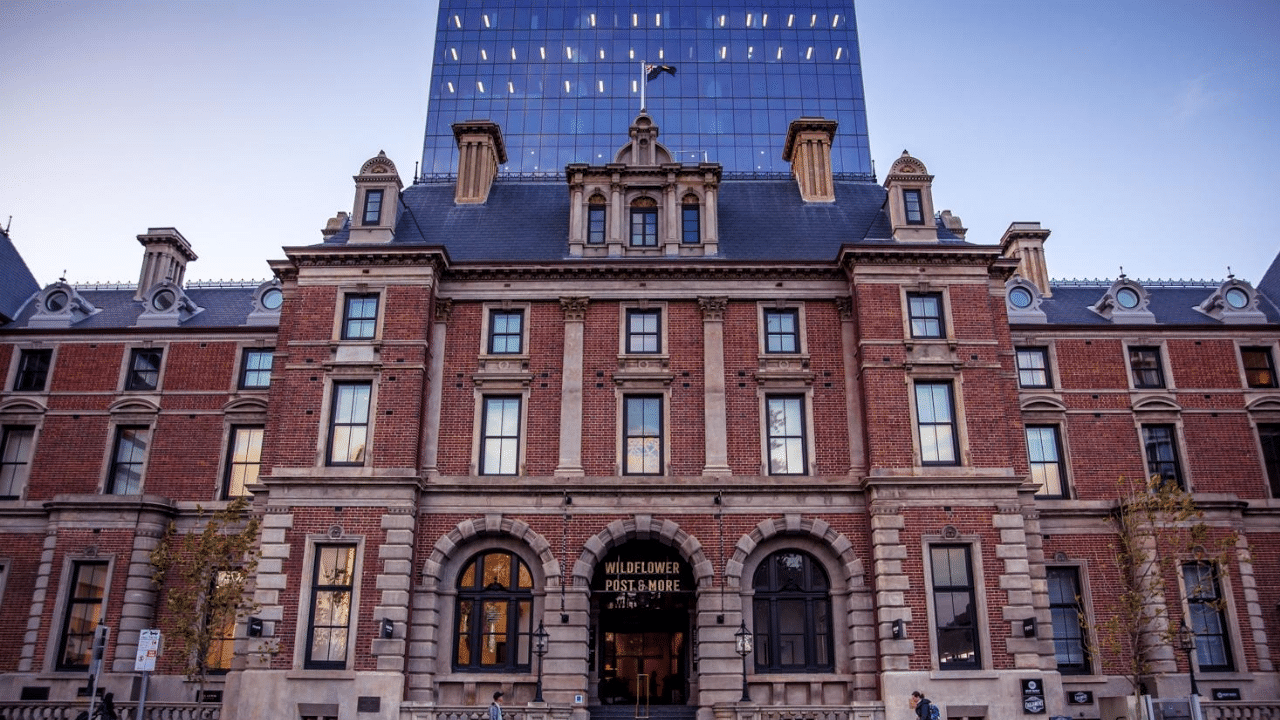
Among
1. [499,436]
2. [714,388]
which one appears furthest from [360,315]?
[714,388]

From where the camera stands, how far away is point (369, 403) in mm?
28844

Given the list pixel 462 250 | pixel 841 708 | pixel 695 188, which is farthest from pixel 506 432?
pixel 841 708

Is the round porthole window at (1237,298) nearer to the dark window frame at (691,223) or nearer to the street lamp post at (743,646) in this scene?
the dark window frame at (691,223)

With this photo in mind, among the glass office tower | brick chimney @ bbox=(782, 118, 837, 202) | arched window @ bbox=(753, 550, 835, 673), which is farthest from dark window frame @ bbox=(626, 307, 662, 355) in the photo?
the glass office tower

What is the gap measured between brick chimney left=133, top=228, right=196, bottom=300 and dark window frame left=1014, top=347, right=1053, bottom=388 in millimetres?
34389

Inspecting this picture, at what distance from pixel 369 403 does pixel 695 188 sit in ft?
43.0

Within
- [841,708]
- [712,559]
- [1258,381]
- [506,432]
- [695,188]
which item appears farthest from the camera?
[1258,381]

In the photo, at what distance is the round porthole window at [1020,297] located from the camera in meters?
36.0

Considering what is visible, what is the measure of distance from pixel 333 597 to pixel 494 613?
4701mm

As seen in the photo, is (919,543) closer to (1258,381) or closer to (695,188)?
(695,188)

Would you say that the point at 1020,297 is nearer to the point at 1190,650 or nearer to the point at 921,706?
the point at 1190,650

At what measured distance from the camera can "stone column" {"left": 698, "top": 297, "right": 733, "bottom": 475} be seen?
28594mm

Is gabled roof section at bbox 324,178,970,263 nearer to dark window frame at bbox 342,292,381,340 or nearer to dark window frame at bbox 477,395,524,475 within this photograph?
dark window frame at bbox 342,292,381,340

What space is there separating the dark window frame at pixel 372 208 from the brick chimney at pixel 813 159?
15412 mm
